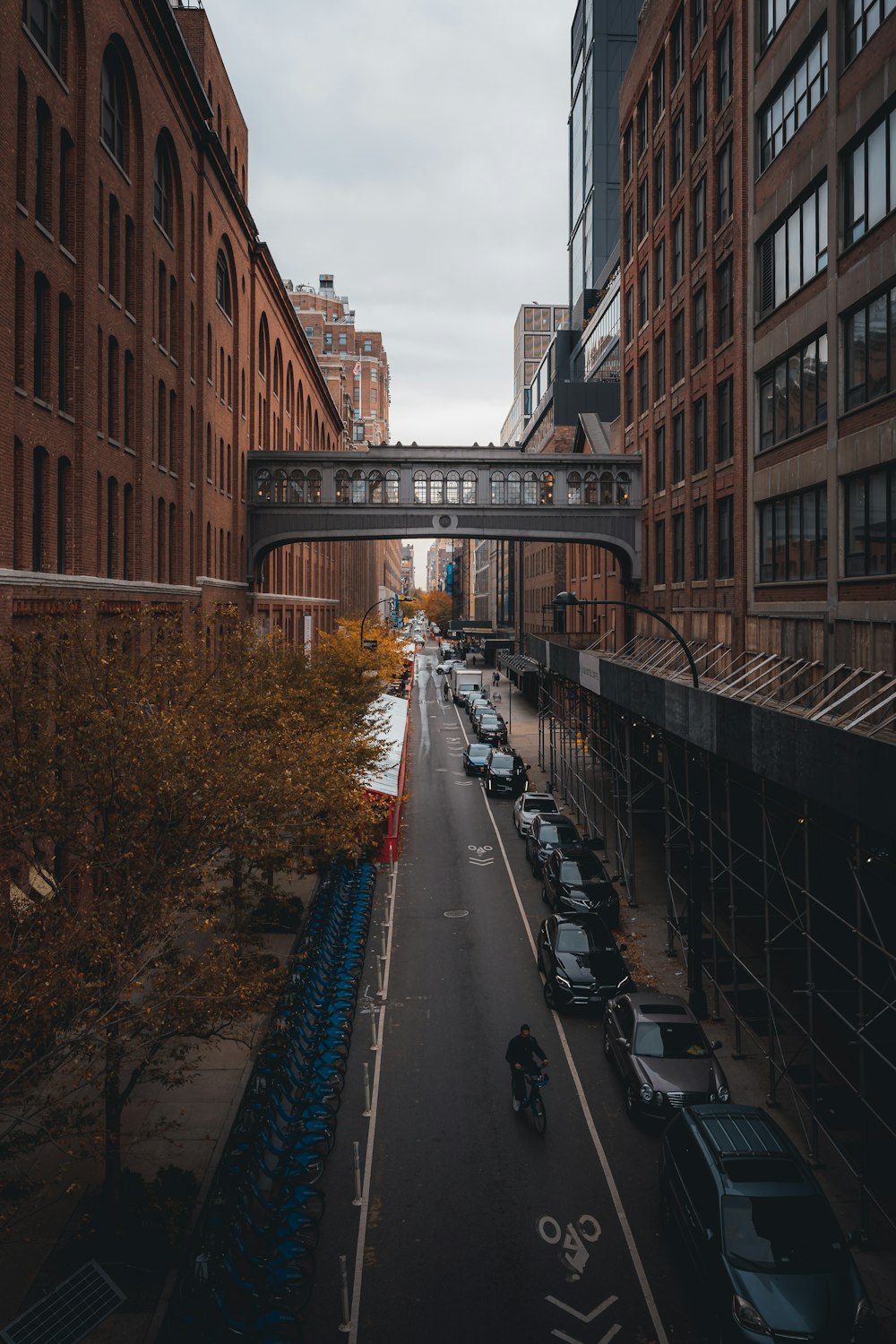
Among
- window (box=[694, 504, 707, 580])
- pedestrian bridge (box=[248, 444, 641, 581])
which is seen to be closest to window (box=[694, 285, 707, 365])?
window (box=[694, 504, 707, 580])

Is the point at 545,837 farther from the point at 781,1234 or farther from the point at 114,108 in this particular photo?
the point at 114,108

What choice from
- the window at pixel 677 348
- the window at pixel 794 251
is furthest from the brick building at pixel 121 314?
the window at pixel 677 348

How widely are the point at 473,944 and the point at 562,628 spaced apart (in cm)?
3808

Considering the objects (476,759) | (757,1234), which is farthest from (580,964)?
(476,759)

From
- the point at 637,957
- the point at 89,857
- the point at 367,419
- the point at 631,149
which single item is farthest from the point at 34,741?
the point at 367,419

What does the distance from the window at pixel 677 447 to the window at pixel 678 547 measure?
1539mm

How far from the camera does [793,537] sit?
24469 millimetres

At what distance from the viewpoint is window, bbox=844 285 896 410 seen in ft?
61.5

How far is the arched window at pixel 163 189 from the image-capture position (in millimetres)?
30734

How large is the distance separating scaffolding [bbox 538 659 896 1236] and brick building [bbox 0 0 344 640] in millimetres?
12863

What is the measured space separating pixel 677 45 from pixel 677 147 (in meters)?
3.61

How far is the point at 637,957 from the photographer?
2208 centimetres

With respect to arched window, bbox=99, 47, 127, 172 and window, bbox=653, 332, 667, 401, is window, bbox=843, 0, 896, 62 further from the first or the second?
arched window, bbox=99, 47, 127, 172

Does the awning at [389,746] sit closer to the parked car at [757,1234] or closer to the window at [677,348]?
the parked car at [757,1234]
